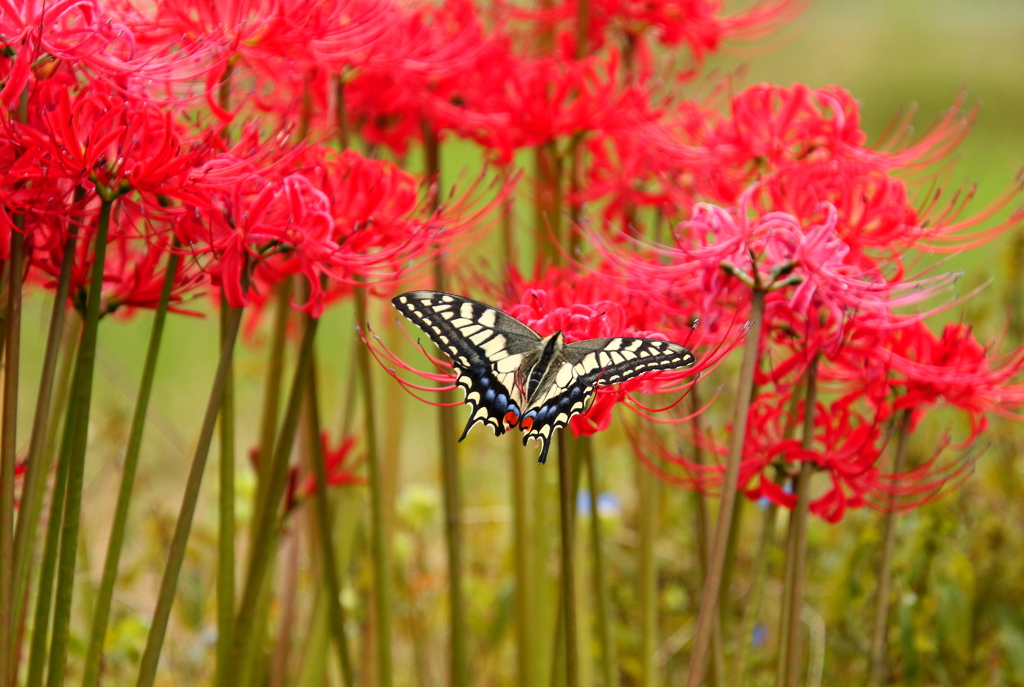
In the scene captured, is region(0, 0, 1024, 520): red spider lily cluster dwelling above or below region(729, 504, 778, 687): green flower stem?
above

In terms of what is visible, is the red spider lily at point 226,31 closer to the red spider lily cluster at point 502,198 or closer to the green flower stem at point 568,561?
the red spider lily cluster at point 502,198

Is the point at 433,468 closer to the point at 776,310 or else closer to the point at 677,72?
the point at 677,72

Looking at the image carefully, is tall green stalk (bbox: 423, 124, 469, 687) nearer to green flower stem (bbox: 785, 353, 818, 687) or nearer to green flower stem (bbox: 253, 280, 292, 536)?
green flower stem (bbox: 253, 280, 292, 536)

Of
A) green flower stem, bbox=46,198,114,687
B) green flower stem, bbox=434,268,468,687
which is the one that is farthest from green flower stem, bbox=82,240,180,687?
green flower stem, bbox=434,268,468,687

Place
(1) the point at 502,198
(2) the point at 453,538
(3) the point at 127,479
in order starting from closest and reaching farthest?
(3) the point at 127,479
(1) the point at 502,198
(2) the point at 453,538

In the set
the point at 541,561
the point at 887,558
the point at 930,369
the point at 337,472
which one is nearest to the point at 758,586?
the point at 887,558

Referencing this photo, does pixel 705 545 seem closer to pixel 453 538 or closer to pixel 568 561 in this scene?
pixel 453 538
